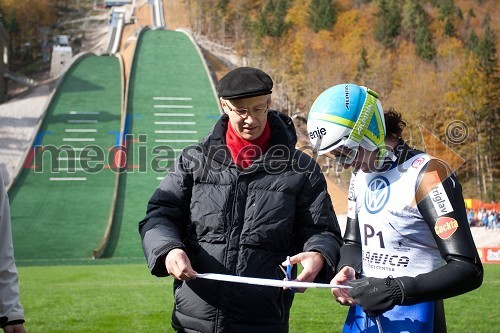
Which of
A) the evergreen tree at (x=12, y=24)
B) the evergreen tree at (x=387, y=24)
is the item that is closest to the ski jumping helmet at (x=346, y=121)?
the evergreen tree at (x=387, y=24)

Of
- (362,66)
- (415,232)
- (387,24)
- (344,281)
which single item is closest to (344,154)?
(415,232)

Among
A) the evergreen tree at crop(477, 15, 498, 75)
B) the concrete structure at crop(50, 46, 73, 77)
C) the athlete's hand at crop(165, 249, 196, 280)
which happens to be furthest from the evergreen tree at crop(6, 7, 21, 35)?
the athlete's hand at crop(165, 249, 196, 280)

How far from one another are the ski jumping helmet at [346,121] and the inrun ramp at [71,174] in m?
23.4

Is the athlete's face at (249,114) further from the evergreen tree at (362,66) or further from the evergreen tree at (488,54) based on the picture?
the evergreen tree at (362,66)

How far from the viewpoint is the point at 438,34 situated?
75875 mm

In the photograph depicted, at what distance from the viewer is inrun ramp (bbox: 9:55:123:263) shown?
27.5m

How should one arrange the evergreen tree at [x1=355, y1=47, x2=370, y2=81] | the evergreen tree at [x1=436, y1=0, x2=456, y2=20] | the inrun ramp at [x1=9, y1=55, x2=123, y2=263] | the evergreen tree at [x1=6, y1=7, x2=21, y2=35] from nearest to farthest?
1. the inrun ramp at [x1=9, y1=55, x2=123, y2=263]
2. the evergreen tree at [x1=355, y1=47, x2=370, y2=81]
3. the evergreen tree at [x1=436, y1=0, x2=456, y2=20]
4. the evergreen tree at [x1=6, y1=7, x2=21, y2=35]

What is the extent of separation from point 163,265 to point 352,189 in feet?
3.27

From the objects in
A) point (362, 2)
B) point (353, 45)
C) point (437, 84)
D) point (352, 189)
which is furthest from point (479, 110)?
point (362, 2)

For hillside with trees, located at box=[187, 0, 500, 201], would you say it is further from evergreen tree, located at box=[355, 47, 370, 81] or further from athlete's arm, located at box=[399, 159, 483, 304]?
athlete's arm, located at box=[399, 159, 483, 304]

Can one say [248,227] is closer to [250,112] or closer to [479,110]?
[250,112]

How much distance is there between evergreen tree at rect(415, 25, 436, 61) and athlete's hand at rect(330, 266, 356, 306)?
215ft

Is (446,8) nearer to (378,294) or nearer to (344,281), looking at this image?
(344,281)

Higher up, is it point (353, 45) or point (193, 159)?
point (193, 159)
